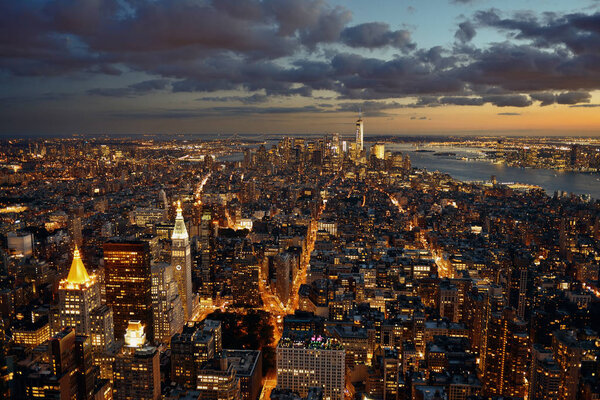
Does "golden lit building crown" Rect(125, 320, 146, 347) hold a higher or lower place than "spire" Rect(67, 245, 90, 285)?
lower

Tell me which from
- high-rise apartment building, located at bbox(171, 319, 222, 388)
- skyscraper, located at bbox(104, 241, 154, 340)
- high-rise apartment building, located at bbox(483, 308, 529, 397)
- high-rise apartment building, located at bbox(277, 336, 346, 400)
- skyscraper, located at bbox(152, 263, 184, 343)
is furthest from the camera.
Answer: skyscraper, located at bbox(152, 263, 184, 343)

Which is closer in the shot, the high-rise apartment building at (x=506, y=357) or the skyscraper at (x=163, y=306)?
the high-rise apartment building at (x=506, y=357)

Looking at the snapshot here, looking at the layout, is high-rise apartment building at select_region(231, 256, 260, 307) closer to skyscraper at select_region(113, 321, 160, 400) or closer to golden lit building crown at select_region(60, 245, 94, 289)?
golden lit building crown at select_region(60, 245, 94, 289)

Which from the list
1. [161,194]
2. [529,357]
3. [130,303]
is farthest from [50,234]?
[529,357]

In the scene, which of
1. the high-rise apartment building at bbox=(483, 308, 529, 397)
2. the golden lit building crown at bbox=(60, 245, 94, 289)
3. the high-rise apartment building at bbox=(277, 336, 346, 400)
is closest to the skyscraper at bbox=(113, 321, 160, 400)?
the high-rise apartment building at bbox=(277, 336, 346, 400)

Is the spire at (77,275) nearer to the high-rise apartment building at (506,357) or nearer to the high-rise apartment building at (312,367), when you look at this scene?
the high-rise apartment building at (312,367)

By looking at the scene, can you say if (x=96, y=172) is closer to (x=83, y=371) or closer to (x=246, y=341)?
(x=246, y=341)

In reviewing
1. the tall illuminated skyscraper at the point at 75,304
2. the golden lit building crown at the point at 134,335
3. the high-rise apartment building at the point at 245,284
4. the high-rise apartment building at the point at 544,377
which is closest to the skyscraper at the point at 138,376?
the golden lit building crown at the point at 134,335
